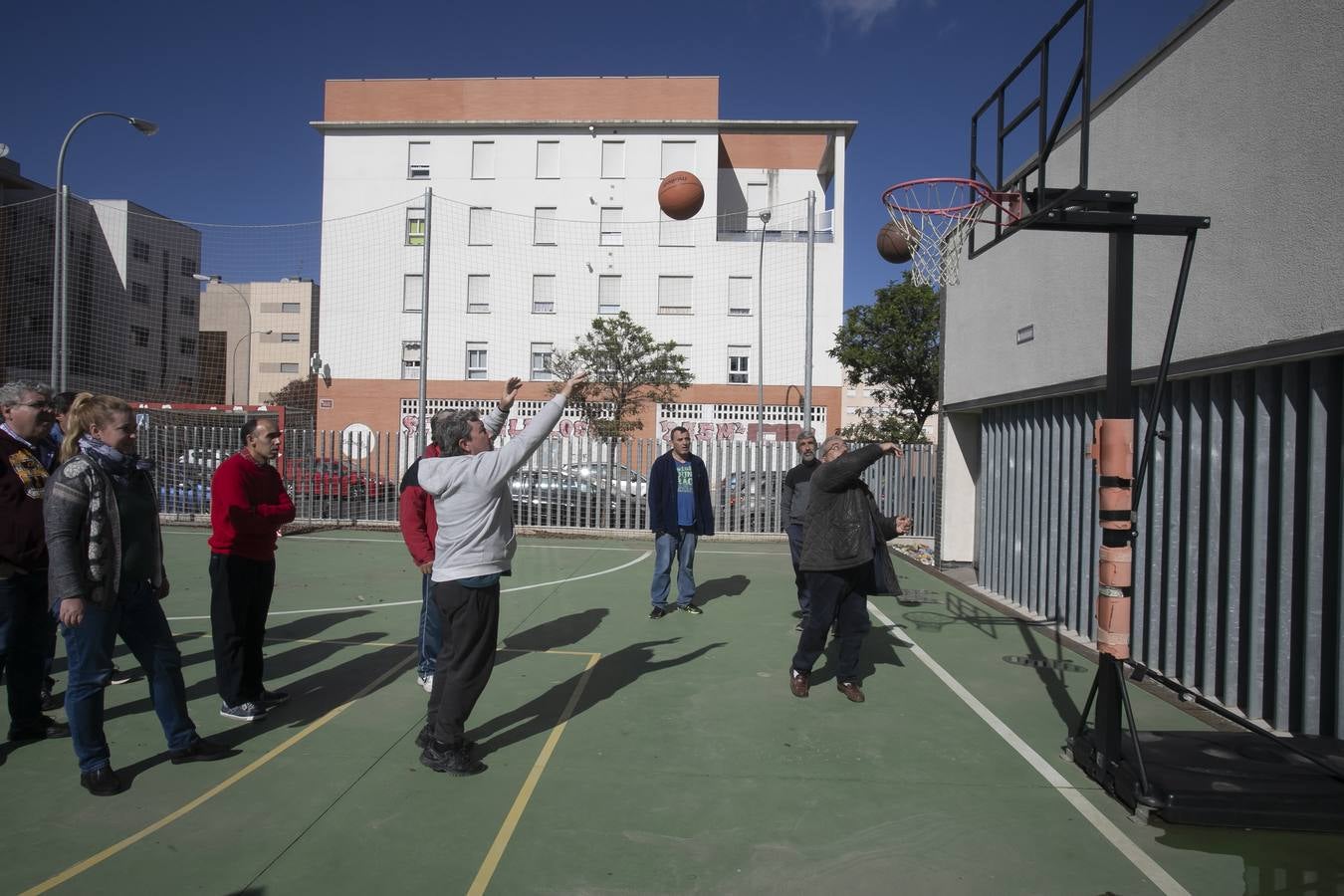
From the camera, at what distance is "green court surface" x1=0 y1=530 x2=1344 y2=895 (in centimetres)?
333

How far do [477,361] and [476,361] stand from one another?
0.15 ft

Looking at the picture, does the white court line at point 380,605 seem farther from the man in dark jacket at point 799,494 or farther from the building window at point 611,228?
the building window at point 611,228

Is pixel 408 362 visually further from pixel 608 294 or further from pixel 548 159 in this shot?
pixel 548 159

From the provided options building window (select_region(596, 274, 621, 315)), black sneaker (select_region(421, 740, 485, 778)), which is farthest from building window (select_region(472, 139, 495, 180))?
black sneaker (select_region(421, 740, 485, 778))

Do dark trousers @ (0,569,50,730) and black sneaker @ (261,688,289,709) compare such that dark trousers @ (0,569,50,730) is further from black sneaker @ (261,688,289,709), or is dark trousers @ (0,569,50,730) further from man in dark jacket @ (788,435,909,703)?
man in dark jacket @ (788,435,909,703)

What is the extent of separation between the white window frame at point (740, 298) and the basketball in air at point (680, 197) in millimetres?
14466

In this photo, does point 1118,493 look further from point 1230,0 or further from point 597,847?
point 1230,0

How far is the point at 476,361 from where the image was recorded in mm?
33188

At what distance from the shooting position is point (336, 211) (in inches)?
1389

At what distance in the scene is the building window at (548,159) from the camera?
34.4 meters

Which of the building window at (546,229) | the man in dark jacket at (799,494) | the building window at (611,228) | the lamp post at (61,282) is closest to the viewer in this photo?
the man in dark jacket at (799,494)

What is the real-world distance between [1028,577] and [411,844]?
7.01 m

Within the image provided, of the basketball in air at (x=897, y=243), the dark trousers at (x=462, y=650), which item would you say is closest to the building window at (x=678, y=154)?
the basketball in air at (x=897, y=243)

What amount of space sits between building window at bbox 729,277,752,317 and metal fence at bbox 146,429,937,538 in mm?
17354
